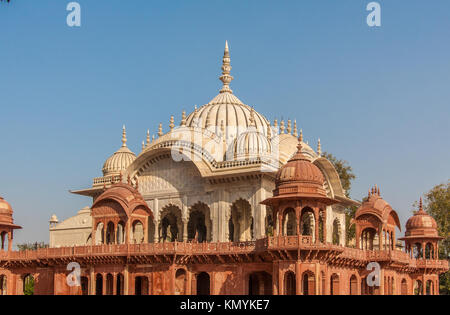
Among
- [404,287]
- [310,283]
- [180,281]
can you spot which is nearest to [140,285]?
[180,281]

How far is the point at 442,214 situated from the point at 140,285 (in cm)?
1958

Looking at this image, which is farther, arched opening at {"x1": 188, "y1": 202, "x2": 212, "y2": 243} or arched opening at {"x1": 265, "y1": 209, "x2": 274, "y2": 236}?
arched opening at {"x1": 188, "y1": 202, "x2": 212, "y2": 243}

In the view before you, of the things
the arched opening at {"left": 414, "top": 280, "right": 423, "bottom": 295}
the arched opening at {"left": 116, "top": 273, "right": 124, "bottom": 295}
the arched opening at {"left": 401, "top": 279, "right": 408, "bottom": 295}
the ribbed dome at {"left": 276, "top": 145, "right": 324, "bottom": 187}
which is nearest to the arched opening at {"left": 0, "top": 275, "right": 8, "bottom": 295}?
the arched opening at {"left": 116, "top": 273, "right": 124, "bottom": 295}

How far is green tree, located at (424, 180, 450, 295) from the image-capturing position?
4484 cm

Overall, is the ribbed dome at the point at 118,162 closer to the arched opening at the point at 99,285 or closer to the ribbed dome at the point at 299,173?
the arched opening at the point at 99,285

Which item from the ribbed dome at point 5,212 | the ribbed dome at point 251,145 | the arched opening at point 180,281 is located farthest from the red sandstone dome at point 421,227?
the ribbed dome at point 5,212

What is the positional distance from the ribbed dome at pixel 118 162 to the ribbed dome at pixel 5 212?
5522 millimetres

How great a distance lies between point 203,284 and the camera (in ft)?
115

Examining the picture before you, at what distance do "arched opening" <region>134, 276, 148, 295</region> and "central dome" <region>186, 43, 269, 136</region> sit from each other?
8871 millimetres

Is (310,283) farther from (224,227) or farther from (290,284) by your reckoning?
(224,227)

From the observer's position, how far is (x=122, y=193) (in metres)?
33.4

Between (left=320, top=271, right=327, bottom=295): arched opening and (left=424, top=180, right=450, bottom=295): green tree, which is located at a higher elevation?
(left=424, top=180, right=450, bottom=295): green tree

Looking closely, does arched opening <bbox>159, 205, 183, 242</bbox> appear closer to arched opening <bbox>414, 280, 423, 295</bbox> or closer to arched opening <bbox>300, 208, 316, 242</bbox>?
arched opening <bbox>300, 208, 316, 242</bbox>

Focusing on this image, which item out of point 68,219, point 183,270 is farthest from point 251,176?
point 68,219
